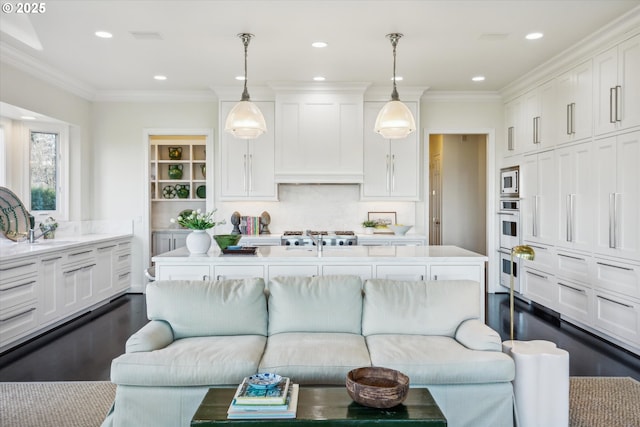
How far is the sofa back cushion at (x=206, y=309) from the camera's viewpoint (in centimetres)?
277

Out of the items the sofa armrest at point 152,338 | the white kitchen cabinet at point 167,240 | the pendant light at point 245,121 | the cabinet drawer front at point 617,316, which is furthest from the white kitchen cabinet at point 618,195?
the white kitchen cabinet at point 167,240

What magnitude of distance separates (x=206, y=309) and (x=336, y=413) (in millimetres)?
1296

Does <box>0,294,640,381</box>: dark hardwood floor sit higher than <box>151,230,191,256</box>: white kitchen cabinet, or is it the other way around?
<box>151,230,191,256</box>: white kitchen cabinet

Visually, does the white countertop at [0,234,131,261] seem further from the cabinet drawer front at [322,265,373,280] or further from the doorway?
the doorway

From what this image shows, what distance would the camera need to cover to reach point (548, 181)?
5.05m

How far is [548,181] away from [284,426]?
4.49 metres

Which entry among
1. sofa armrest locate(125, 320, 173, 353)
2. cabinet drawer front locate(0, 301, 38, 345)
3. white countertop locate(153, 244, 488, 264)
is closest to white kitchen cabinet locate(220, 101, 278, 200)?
white countertop locate(153, 244, 488, 264)

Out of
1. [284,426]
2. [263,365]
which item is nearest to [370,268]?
[263,365]

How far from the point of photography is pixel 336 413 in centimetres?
179

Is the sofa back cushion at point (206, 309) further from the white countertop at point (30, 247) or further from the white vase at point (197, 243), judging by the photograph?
the white countertop at point (30, 247)

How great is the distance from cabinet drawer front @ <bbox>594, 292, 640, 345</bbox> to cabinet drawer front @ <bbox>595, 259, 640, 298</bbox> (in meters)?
0.09

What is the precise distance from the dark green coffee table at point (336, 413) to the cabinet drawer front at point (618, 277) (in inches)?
110

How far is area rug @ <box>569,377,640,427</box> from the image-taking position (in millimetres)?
2604

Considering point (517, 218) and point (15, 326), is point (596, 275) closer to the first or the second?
point (517, 218)
